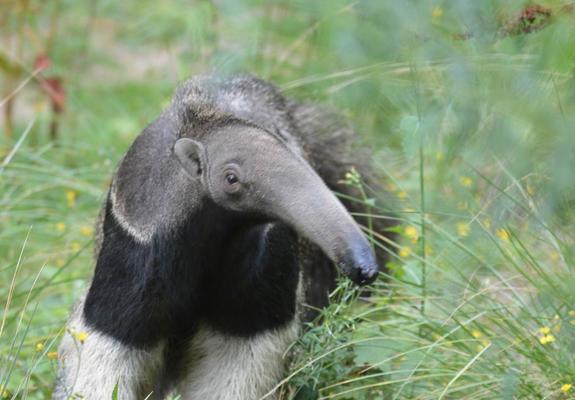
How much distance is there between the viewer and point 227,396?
5.99 metres

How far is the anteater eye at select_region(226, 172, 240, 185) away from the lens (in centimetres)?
525

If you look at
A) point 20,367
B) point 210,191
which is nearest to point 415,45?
point 210,191

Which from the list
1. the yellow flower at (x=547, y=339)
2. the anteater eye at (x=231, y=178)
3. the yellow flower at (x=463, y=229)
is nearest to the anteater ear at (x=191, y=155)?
the anteater eye at (x=231, y=178)

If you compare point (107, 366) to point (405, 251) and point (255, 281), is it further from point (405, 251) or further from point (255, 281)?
point (405, 251)

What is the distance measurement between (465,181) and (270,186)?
3.03ft

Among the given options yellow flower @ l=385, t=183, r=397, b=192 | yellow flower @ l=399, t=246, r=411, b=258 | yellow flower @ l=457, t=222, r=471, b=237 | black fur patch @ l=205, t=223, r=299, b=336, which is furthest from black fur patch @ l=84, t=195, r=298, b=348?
yellow flower @ l=385, t=183, r=397, b=192

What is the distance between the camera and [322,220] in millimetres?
4777

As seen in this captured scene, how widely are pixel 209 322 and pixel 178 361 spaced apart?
1.38 feet

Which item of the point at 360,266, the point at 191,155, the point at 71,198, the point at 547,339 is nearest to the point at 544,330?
the point at 547,339

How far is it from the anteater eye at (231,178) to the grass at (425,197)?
19.0 inches

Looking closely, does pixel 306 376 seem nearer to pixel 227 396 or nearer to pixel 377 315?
pixel 227 396

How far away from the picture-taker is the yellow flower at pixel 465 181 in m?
4.94

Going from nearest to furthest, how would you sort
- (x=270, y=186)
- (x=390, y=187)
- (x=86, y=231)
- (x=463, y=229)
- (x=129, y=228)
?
1. (x=270, y=186)
2. (x=129, y=228)
3. (x=463, y=229)
4. (x=390, y=187)
5. (x=86, y=231)

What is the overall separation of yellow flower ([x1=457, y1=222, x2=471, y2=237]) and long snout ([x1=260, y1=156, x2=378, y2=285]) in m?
0.75
